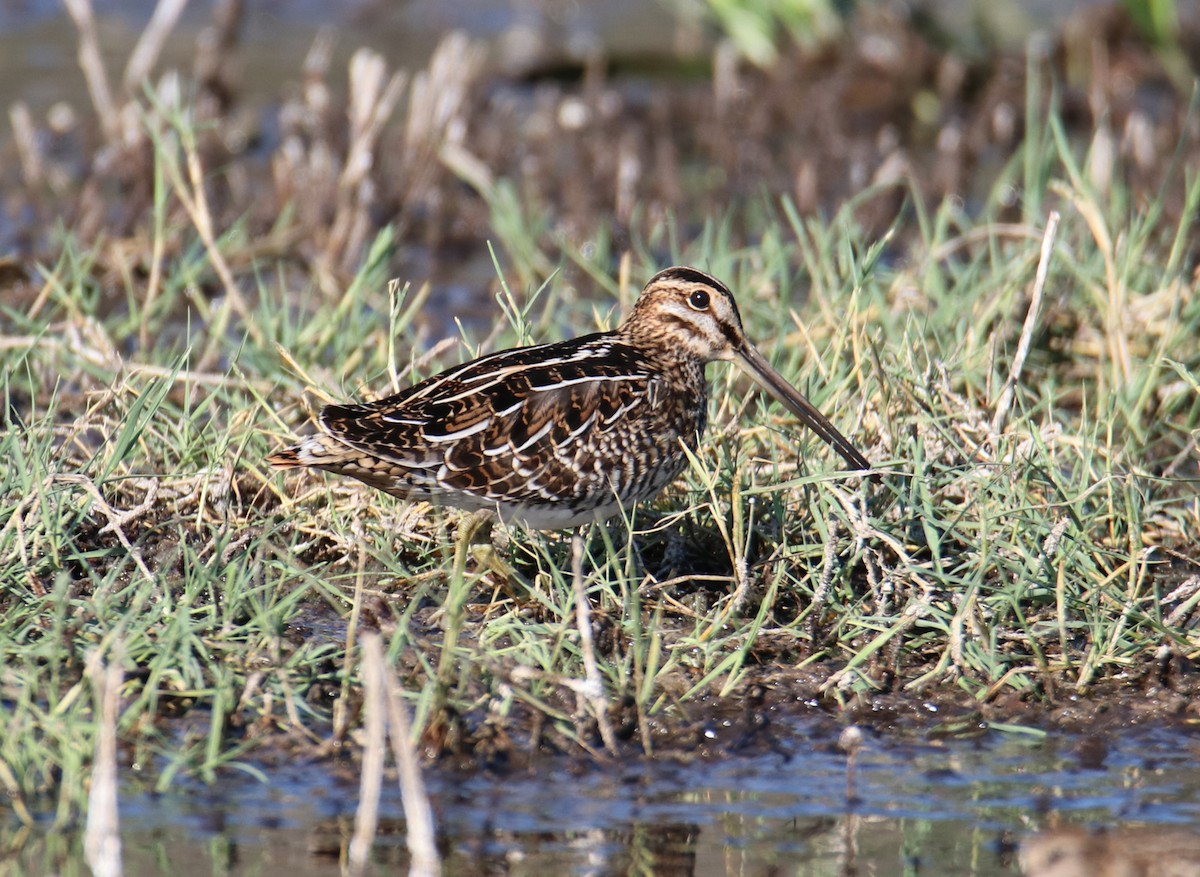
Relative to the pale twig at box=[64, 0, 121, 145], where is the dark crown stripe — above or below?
below

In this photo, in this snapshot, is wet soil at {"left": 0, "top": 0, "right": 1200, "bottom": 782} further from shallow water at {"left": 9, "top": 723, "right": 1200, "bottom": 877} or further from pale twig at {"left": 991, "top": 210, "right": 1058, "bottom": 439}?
shallow water at {"left": 9, "top": 723, "right": 1200, "bottom": 877}

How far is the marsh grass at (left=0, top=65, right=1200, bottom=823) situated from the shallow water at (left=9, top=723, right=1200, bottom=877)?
0.10 meters

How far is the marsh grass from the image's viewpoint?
3.64m

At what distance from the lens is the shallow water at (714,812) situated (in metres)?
3.22

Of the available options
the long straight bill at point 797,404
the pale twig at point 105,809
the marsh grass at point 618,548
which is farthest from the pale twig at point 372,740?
the long straight bill at point 797,404

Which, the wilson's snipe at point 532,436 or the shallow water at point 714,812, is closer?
the shallow water at point 714,812

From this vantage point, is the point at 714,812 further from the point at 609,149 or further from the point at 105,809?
the point at 609,149

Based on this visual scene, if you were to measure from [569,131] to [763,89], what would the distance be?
1.06 meters

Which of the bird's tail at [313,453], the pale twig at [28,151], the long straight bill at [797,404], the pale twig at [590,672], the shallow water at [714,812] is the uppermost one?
the pale twig at [28,151]

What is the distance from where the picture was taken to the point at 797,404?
14.7 feet

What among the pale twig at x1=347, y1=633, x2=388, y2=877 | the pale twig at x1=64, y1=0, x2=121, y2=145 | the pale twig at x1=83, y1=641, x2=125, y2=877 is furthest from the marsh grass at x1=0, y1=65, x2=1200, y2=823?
the pale twig at x1=64, y1=0, x2=121, y2=145

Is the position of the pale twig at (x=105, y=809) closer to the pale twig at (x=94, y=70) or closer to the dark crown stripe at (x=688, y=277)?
the dark crown stripe at (x=688, y=277)

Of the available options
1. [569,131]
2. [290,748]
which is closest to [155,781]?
[290,748]

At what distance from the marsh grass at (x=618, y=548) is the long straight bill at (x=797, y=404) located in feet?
0.24
